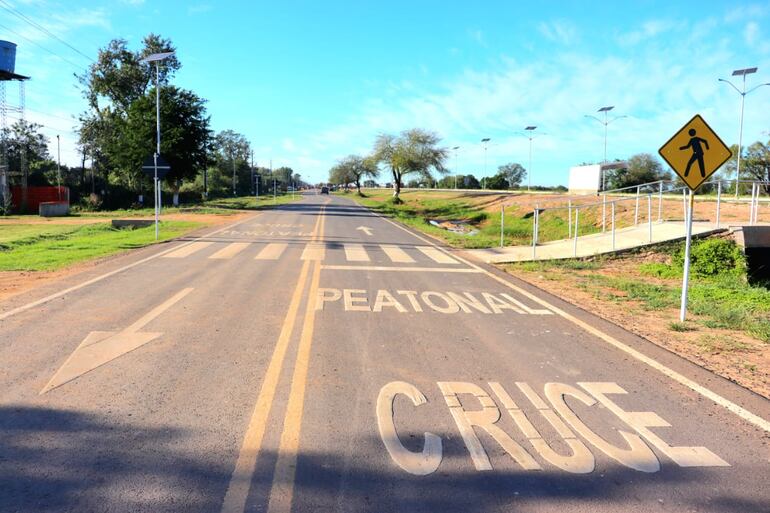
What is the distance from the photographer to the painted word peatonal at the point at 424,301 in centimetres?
866

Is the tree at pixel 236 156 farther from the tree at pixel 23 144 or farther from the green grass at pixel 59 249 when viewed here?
the green grass at pixel 59 249

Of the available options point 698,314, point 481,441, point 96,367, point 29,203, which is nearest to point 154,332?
point 96,367

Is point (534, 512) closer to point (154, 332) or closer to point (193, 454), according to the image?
point (193, 454)

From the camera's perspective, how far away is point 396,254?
641 inches

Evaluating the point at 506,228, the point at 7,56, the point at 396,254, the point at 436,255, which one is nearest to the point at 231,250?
the point at 396,254

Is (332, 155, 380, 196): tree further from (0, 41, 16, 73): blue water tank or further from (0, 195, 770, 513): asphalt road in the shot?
(0, 195, 770, 513): asphalt road

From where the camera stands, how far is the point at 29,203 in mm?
47938

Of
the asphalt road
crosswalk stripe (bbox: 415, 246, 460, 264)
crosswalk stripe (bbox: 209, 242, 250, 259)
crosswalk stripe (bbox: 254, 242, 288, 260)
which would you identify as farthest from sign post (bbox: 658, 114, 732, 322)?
crosswalk stripe (bbox: 209, 242, 250, 259)

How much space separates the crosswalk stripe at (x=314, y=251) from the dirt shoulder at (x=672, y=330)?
17.8 ft

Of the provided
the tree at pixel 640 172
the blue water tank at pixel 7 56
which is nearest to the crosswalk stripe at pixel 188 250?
the blue water tank at pixel 7 56

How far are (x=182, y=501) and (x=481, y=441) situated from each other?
2.06m

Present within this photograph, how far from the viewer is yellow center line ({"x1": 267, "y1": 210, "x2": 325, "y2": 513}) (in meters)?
3.22

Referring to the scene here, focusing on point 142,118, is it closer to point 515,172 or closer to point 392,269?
point 392,269

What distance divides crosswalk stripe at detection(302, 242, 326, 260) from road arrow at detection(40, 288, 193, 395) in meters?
7.36
